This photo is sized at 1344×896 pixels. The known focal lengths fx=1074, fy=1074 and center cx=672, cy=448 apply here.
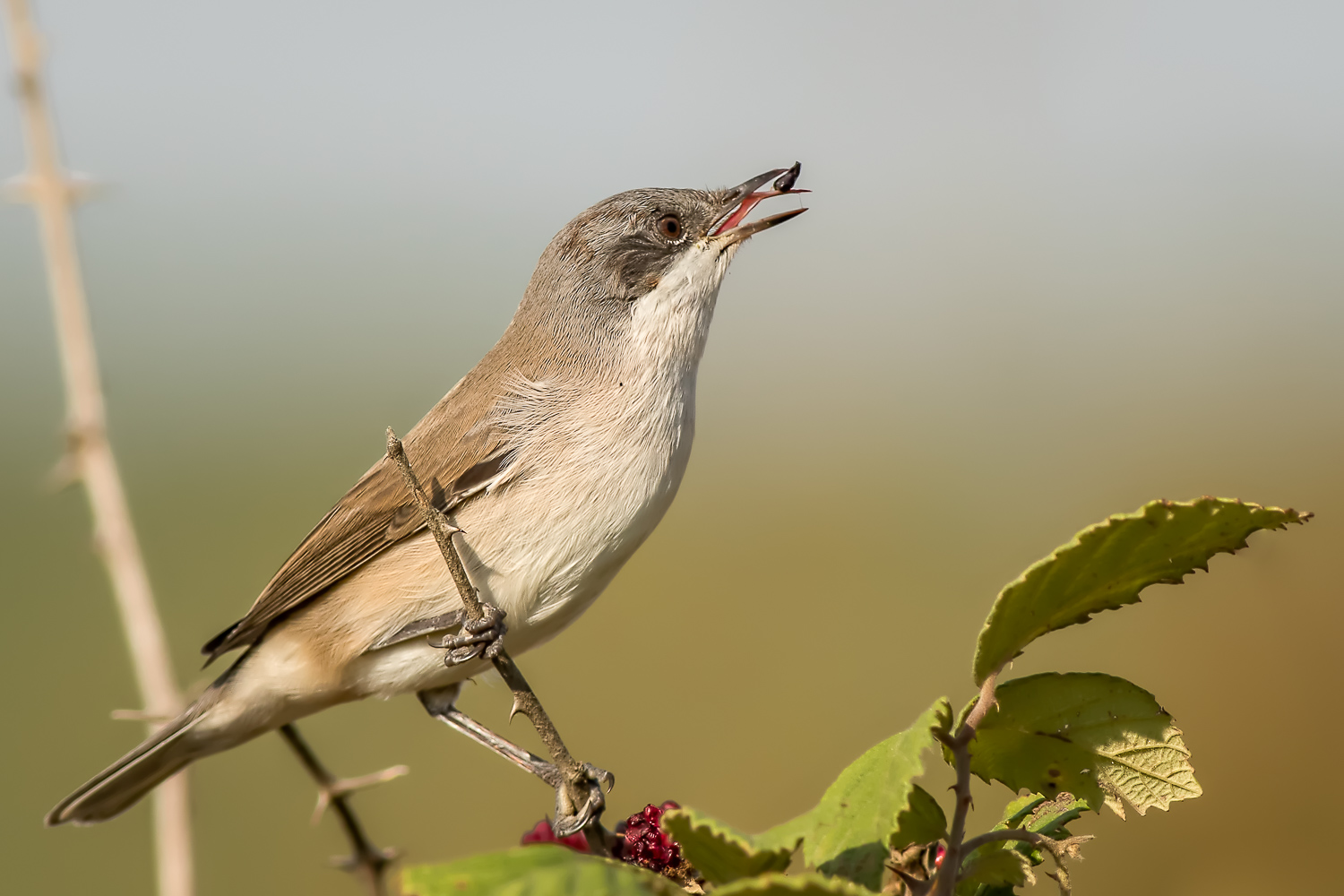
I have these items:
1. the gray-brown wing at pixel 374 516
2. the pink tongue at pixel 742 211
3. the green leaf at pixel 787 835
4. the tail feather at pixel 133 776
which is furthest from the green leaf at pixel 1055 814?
the tail feather at pixel 133 776

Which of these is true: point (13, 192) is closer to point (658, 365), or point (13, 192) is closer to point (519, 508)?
point (519, 508)

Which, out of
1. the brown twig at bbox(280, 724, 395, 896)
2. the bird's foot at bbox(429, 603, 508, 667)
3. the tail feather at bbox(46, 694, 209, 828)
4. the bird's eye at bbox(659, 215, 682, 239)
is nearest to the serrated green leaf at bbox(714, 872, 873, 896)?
the brown twig at bbox(280, 724, 395, 896)

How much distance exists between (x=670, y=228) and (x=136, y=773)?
246 cm

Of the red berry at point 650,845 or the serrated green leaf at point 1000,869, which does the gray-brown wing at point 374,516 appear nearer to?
the red berry at point 650,845

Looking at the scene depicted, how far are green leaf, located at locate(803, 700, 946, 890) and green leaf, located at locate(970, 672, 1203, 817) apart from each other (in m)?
0.24

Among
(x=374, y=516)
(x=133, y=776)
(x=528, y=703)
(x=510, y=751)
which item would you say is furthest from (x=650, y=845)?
(x=133, y=776)

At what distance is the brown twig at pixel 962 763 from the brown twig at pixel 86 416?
1.41 meters

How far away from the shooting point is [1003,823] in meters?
1.63

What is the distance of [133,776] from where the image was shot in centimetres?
335

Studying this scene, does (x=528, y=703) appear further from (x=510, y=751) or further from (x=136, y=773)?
(x=136, y=773)

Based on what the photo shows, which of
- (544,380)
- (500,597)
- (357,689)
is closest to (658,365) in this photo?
(544,380)

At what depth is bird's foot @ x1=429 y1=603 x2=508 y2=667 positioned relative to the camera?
9.16ft

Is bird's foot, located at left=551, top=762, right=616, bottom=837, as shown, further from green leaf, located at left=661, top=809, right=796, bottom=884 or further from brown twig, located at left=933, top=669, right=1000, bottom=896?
brown twig, located at left=933, top=669, right=1000, bottom=896

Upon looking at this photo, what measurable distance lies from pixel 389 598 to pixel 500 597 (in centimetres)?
43
